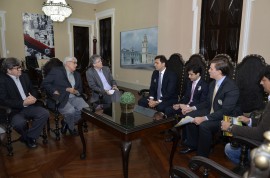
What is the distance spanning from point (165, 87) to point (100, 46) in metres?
6.09

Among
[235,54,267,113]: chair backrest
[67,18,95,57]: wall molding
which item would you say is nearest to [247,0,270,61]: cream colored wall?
[235,54,267,113]: chair backrest

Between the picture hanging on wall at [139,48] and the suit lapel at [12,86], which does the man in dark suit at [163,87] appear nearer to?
the suit lapel at [12,86]

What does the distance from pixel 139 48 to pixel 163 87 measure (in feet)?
12.6

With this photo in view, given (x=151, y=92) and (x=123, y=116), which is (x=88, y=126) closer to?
(x=151, y=92)

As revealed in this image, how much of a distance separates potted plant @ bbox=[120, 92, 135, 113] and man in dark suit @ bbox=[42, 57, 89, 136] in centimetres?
103

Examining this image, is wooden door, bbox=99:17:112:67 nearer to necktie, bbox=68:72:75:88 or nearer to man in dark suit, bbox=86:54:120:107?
man in dark suit, bbox=86:54:120:107

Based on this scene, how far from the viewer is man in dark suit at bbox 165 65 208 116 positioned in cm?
262

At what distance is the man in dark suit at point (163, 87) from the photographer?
9.87ft

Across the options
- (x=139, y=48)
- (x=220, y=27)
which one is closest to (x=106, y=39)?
(x=139, y=48)

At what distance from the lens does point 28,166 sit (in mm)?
2275

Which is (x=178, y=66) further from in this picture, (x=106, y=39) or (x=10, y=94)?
(x=106, y=39)

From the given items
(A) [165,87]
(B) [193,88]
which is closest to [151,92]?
(A) [165,87]

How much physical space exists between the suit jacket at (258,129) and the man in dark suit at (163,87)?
1.37 meters

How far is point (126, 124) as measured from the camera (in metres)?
1.95
